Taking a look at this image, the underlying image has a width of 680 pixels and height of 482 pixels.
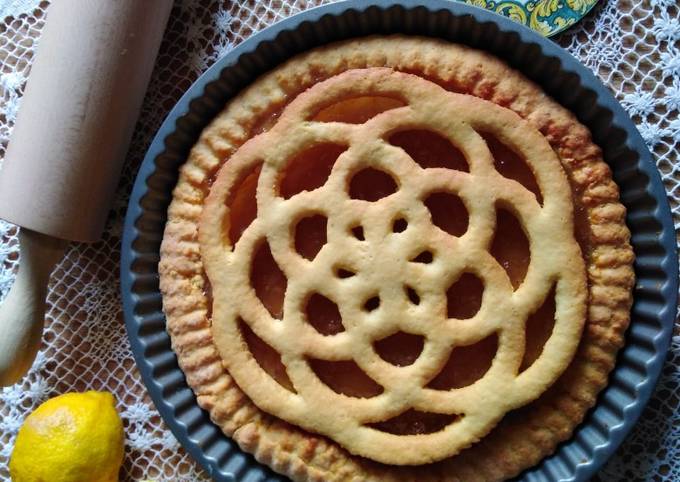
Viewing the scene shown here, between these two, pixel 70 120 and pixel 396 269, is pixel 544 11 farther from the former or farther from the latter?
pixel 70 120

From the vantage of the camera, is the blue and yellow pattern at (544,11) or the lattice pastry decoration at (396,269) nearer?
the lattice pastry decoration at (396,269)

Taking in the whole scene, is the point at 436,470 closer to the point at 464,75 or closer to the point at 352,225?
the point at 352,225

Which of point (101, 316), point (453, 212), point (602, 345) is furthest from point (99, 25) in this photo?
point (602, 345)

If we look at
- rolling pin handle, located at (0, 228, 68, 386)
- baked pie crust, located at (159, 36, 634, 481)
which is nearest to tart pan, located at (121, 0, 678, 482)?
baked pie crust, located at (159, 36, 634, 481)

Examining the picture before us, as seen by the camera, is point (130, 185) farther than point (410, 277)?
Yes

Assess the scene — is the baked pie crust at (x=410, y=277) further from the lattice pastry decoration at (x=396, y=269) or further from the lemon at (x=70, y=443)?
the lemon at (x=70, y=443)

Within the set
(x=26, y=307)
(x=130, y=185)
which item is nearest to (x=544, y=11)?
(x=130, y=185)

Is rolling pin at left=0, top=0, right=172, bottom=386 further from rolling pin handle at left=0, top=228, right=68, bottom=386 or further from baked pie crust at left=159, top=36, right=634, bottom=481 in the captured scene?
baked pie crust at left=159, top=36, right=634, bottom=481

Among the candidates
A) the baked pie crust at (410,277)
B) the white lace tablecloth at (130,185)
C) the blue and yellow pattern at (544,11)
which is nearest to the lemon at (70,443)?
the white lace tablecloth at (130,185)
